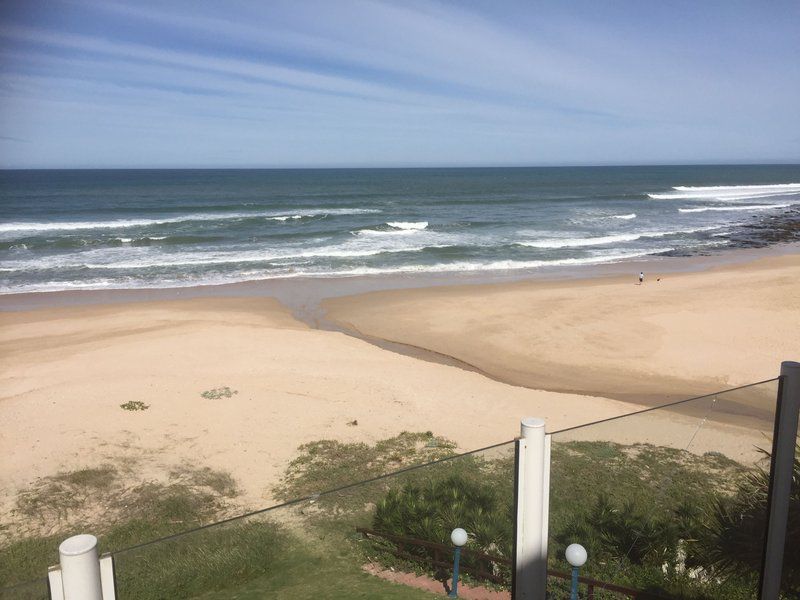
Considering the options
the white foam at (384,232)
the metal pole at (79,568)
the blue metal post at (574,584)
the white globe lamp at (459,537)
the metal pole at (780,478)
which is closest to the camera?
the metal pole at (79,568)

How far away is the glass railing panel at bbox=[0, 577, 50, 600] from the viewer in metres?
2.21

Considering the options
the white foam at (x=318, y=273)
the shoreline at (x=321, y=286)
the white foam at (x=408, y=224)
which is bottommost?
the shoreline at (x=321, y=286)

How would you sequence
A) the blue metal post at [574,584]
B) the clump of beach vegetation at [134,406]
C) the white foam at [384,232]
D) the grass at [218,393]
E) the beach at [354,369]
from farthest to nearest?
the white foam at [384,232] → the grass at [218,393] → the clump of beach vegetation at [134,406] → the beach at [354,369] → the blue metal post at [574,584]

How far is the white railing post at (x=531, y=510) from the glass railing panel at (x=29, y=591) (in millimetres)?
1846

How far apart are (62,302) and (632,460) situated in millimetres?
23025

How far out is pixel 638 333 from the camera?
1731 cm

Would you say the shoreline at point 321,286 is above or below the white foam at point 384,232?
below

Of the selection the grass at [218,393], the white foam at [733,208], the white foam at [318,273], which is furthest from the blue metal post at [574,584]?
the white foam at [733,208]

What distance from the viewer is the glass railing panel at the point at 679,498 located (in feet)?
11.3

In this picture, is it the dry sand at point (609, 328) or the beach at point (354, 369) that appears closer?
the beach at point (354, 369)

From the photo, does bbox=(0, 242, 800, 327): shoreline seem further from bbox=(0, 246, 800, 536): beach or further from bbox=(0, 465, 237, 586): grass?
bbox=(0, 465, 237, 586): grass

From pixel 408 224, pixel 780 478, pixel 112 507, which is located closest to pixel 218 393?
pixel 112 507

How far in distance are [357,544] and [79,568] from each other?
5.69ft

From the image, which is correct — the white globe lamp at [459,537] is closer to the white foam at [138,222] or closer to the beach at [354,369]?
the beach at [354,369]
